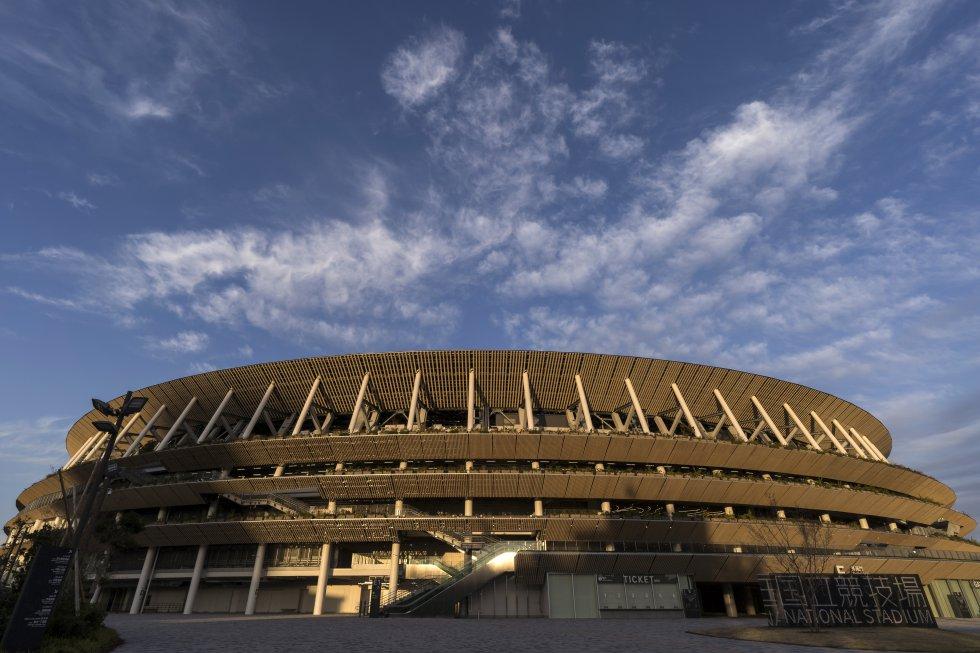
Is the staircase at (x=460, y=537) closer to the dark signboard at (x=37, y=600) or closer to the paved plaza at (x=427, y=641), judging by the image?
the paved plaza at (x=427, y=641)

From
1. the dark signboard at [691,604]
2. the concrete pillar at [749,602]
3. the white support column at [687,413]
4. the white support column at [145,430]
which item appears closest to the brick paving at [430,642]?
the dark signboard at [691,604]

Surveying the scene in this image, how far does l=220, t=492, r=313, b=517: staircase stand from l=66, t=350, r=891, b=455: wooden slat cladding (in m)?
10.4

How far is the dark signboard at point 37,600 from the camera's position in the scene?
1124 cm

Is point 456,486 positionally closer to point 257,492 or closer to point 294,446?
point 294,446

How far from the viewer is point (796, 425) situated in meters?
49.7

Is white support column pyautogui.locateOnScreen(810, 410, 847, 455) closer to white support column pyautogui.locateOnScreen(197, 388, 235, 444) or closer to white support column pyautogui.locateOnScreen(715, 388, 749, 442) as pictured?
white support column pyautogui.locateOnScreen(715, 388, 749, 442)

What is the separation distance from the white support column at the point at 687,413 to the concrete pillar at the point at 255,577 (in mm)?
35704

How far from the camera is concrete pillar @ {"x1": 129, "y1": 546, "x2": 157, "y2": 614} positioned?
135 ft

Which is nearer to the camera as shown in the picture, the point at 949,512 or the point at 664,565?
the point at 664,565

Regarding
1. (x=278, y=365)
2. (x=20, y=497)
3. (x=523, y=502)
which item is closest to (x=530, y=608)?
(x=523, y=502)

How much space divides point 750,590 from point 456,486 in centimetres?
2501

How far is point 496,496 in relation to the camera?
39.4 meters

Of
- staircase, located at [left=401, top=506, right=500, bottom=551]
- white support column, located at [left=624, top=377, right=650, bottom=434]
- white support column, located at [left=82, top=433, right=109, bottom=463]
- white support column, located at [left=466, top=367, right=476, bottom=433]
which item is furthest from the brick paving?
white support column, located at [left=82, top=433, right=109, bottom=463]

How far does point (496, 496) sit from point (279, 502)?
17028 mm
